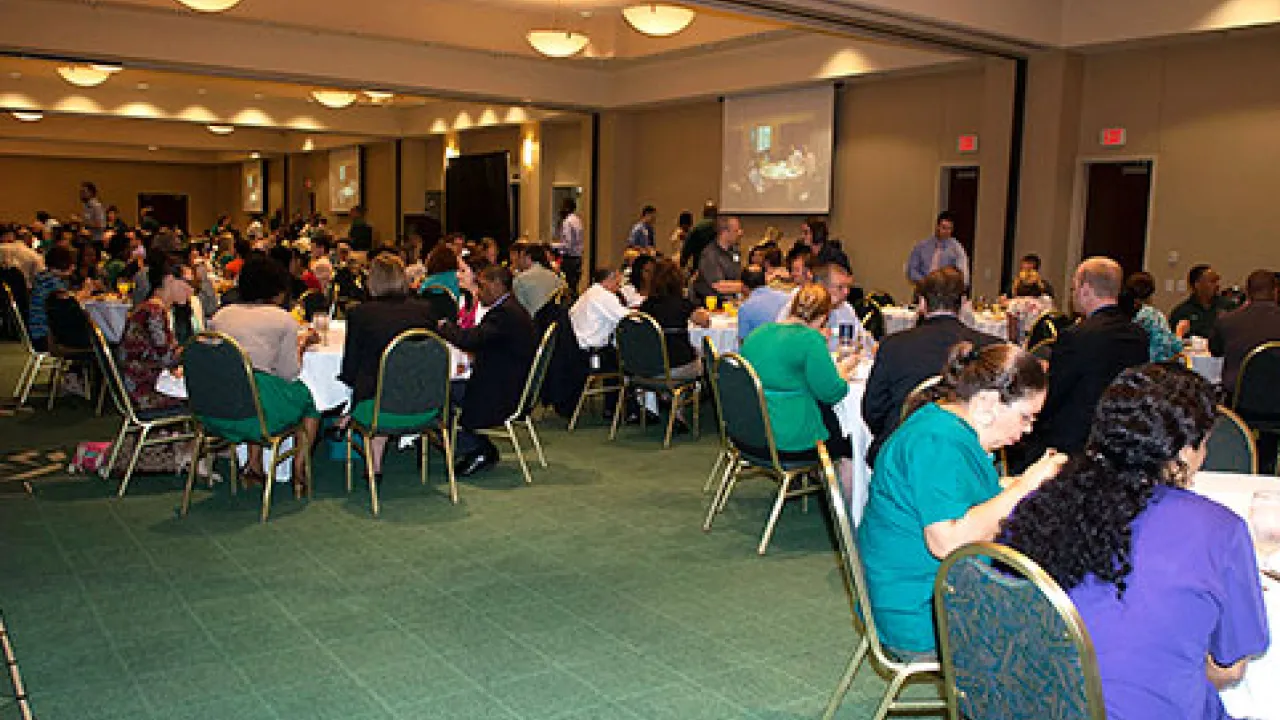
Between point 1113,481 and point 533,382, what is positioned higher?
point 1113,481

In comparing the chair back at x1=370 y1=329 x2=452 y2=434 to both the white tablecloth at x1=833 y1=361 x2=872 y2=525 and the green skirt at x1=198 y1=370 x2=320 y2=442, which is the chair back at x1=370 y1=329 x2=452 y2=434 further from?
the white tablecloth at x1=833 y1=361 x2=872 y2=525

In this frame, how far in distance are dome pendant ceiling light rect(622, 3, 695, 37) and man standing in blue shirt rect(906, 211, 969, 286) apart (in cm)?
324

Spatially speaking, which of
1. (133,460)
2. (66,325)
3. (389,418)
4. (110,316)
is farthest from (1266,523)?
(110,316)

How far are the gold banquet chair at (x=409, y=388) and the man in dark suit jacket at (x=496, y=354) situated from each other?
1.24 feet

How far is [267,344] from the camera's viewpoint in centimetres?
502

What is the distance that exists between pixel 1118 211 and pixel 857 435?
6854mm

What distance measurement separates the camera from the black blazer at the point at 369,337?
16.9 ft

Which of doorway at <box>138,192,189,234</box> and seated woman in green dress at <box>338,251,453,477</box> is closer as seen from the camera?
seated woman in green dress at <box>338,251,453,477</box>

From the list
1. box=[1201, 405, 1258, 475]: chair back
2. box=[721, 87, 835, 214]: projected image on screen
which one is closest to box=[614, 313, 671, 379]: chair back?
box=[1201, 405, 1258, 475]: chair back

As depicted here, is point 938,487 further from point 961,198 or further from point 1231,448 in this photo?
point 961,198

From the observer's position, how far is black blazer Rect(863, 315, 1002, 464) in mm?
4133

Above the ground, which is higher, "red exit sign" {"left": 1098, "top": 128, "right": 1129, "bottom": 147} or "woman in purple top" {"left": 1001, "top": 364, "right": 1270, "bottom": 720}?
"red exit sign" {"left": 1098, "top": 128, "right": 1129, "bottom": 147}

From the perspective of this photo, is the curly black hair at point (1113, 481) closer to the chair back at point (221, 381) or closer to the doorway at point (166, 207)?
the chair back at point (221, 381)

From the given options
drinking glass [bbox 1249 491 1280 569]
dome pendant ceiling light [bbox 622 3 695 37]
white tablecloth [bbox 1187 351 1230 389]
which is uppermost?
dome pendant ceiling light [bbox 622 3 695 37]
